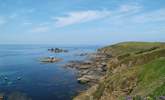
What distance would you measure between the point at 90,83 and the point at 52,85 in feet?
34.2

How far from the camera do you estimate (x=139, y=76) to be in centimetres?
2991

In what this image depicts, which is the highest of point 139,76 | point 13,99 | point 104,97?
point 139,76

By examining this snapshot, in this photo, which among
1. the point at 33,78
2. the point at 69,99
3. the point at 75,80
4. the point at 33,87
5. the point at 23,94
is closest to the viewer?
the point at 69,99

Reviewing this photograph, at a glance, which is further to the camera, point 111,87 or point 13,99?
point 13,99

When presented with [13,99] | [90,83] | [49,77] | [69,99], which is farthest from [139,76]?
[49,77]

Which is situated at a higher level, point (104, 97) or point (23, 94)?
point (104, 97)

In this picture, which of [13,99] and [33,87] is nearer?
[13,99]

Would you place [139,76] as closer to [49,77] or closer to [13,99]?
[13,99]

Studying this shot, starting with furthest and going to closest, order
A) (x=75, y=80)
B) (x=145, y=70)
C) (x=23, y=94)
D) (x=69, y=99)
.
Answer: (x=75, y=80), (x=23, y=94), (x=69, y=99), (x=145, y=70)

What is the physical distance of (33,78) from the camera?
78.8 m

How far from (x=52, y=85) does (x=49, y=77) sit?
12896 mm

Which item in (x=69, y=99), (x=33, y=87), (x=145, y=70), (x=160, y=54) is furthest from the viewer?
(x=33, y=87)

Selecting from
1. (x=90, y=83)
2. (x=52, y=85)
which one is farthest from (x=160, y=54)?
(x=52, y=85)

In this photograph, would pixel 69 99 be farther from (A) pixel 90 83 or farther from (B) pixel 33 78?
(B) pixel 33 78
